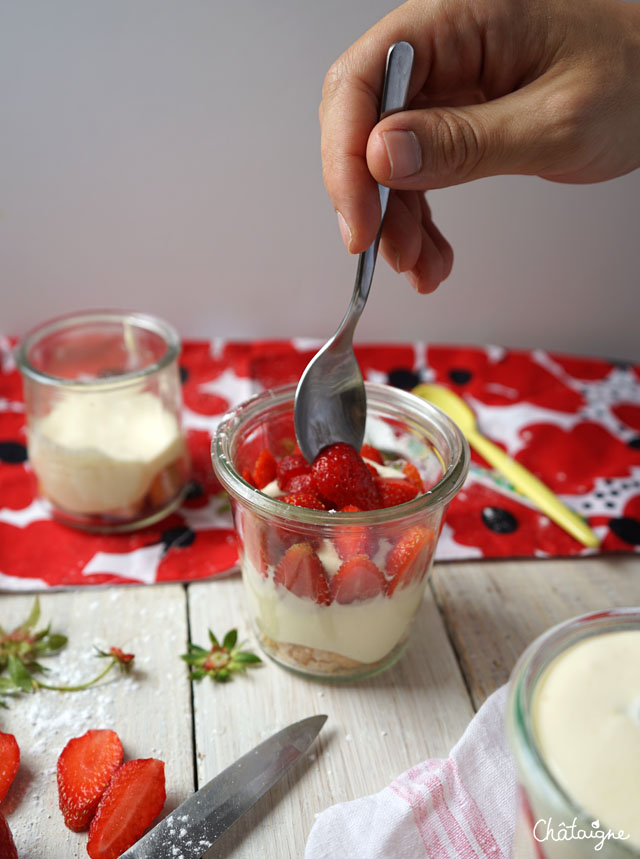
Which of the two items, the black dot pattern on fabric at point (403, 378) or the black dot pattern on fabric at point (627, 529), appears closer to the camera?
the black dot pattern on fabric at point (627, 529)

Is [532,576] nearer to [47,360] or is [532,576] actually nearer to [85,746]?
[85,746]

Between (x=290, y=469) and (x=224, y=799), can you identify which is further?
(x=290, y=469)

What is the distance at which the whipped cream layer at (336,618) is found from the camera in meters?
0.84

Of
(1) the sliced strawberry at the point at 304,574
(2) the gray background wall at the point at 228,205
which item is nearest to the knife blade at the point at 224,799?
(1) the sliced strawberry at the point at 304,574

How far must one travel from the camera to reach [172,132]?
138 cm

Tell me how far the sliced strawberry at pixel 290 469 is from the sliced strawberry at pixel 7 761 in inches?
14.4

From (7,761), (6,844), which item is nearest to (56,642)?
(7,761)

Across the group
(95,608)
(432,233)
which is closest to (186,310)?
(432,233)

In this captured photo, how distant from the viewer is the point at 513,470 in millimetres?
1246

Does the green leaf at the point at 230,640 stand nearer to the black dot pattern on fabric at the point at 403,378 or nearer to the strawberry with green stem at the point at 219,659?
the strawberry with green stem at the point at 219,659

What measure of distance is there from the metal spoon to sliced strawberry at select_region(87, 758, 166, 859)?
1.20 feet

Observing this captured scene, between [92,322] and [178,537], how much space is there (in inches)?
14.2

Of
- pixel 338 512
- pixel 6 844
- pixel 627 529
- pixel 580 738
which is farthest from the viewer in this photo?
pixel 627 529

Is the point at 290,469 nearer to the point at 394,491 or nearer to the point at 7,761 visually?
the point at 394,491
